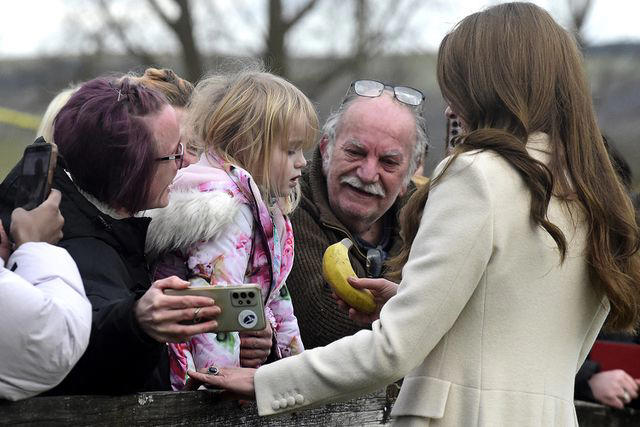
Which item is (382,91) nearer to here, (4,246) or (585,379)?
(585,379)

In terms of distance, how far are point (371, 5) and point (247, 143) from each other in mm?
11959

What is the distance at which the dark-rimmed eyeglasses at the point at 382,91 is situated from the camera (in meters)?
4.87

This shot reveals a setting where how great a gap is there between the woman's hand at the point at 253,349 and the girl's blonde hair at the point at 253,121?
17.5 inches

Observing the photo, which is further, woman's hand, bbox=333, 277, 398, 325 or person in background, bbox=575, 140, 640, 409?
person in background, bbox=575, 140, 640, 409

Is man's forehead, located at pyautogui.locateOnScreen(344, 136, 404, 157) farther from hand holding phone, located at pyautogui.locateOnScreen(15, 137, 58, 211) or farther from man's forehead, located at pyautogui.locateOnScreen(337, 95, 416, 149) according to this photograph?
hand holding phone, located at pyautogui.locateOnScreen(15, 137, 58, 211)

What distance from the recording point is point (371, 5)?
15242 mm

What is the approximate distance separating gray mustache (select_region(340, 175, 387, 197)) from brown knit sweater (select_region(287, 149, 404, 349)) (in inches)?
4.8

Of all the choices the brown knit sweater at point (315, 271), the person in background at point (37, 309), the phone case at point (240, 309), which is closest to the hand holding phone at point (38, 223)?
the person in background at point (37, 309)

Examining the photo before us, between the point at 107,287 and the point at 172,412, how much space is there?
0.35 m

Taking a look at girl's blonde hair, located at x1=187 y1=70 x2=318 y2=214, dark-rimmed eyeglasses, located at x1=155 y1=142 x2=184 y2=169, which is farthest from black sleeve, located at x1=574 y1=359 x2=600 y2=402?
dark-rimmed eyeglasses, located at x1=155 y1=142 x2=184 y2=169

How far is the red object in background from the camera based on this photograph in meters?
5.68

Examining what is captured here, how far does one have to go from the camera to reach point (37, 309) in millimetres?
2268

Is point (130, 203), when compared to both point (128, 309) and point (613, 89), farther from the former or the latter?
point (613, 89)

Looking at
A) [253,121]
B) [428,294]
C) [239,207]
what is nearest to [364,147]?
[253,121]
